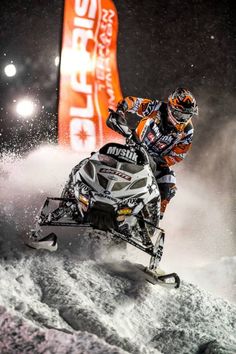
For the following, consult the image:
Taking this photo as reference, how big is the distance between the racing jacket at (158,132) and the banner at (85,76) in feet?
26.5

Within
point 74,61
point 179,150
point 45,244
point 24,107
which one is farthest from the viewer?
point 24,107

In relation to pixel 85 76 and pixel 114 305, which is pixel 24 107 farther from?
pixel 114 305

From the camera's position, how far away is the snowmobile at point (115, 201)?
482cm

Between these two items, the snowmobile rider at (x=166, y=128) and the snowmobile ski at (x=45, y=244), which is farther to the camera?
the snowmobile rider at (x=166, y=128)

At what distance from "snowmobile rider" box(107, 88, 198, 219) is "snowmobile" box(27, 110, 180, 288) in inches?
30.6

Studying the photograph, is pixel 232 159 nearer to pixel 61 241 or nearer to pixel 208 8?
pixel 208 8

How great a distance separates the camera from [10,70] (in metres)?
17.4

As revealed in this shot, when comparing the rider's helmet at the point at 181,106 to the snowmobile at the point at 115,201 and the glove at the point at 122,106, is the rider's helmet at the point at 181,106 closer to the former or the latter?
the glove at the point at 122,106

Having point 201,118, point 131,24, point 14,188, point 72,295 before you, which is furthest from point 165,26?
point 72,295

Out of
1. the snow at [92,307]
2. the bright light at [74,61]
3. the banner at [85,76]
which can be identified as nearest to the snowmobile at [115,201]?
the snow at [92,307]

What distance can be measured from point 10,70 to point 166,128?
12.5 meters

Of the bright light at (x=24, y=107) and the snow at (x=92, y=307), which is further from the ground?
the bright light at (x=24, y=107)

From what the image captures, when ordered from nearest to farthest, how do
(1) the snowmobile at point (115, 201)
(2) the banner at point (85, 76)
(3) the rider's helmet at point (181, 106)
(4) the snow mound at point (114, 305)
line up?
(4) the snow mound at point (114, 305) < (1) the snowmobile at point (115, 201) < (3) the rider's helmet at point (181, 106) < (2) the banner at point (85, 76)

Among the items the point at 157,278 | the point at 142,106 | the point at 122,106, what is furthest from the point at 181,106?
the point at 157,278
